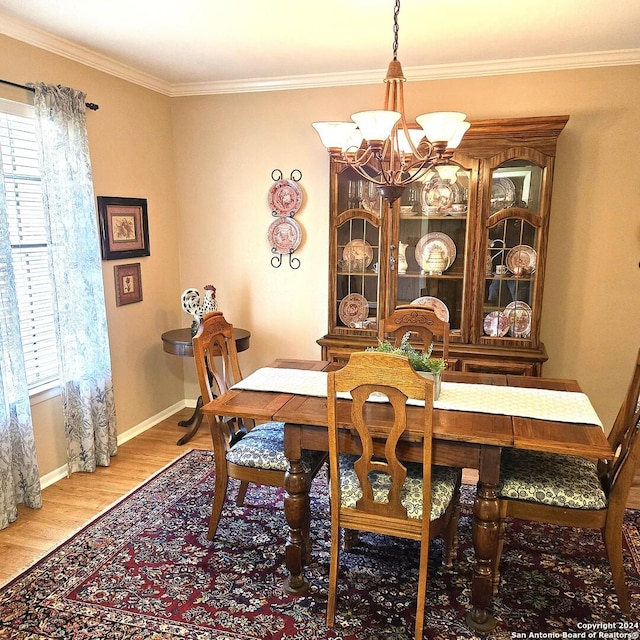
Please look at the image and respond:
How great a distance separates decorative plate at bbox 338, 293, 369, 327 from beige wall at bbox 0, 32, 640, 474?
0.40 m

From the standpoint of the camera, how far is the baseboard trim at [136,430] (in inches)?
126

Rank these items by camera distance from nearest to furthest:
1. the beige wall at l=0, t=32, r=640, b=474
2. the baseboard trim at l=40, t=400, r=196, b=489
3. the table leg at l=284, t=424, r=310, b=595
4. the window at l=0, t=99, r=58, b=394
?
the table leg at l=284, t=424, r=310, b=595
the window at l=0, t=99, r=58, b=394
the baseboard trim at l=40, t=400, r=196, b=489
the beige wall at l=0, t=32, r=640, b=474

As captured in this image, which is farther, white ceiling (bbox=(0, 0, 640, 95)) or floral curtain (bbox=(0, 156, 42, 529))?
floral curtain (bbox=(0, 156, 42, 529))

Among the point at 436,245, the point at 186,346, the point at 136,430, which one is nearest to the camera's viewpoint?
the point at 436,245

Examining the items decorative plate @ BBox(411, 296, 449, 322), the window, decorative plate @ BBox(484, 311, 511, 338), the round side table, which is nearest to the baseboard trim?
the round side table

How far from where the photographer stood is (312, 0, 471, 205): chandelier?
1.97 metres

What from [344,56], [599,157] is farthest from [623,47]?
[344,56]

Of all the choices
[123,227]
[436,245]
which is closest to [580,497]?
[436,245]

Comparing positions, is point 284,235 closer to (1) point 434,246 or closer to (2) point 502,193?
(1) point 434,246

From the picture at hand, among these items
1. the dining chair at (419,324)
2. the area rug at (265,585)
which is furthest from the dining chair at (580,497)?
the dining chair at (419,324)

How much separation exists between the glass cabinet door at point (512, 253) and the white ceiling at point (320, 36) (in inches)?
28.8

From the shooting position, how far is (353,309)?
3762 mm

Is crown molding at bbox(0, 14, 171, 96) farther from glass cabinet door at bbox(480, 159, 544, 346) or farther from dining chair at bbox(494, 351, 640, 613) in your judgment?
dining chair at bbox(494, 351, 640, 613)

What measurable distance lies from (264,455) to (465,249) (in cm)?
195
